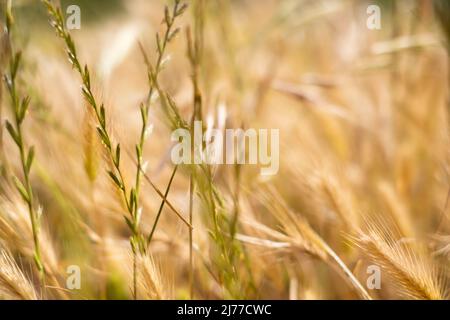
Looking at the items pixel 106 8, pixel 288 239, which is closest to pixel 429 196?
pixel 288 239

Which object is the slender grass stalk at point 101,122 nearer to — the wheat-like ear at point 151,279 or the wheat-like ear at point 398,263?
the wheat-like ear at point 151,279

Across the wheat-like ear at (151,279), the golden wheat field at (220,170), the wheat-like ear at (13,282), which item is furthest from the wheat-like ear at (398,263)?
the wheat-like ear at (13,282)

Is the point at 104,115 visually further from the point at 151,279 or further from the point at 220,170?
the point at 220,170

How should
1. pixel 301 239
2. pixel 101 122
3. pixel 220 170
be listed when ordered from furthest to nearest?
pixel 220 170
pixel 301 239
pixel 101 122

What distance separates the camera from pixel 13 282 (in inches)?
20.6

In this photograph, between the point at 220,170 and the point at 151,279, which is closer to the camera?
the point at 151,279

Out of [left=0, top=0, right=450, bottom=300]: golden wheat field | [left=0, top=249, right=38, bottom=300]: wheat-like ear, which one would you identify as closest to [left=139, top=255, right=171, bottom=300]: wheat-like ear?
[left=0, top=0, right=450, bottom=300]: golden wheat field

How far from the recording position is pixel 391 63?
97cm

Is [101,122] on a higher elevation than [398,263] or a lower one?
higher

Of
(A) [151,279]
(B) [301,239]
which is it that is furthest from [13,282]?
(B) [301,239]

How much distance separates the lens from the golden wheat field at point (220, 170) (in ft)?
1.70

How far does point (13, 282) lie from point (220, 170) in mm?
328

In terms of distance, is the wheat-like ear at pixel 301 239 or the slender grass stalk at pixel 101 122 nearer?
the slender grass stalk at pixel 101 122

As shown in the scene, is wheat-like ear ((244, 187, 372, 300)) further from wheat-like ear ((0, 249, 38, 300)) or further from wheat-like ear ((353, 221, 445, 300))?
wheat-like ear ((0, 249, 38, 300))
